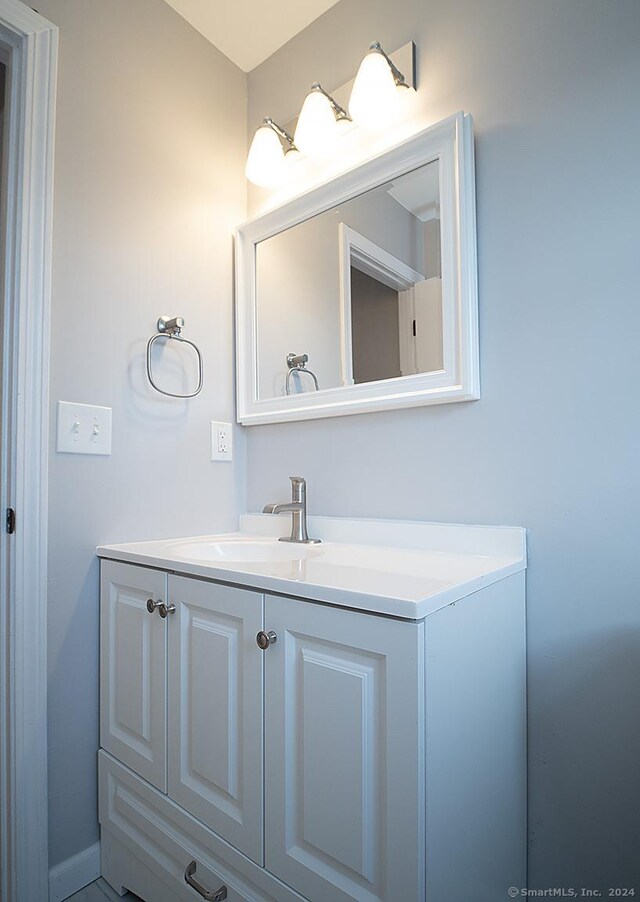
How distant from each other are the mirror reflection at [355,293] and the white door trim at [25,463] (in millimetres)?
651

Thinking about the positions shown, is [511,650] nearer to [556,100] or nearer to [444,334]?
[444,334]

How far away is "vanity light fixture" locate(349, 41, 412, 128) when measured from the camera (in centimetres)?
125

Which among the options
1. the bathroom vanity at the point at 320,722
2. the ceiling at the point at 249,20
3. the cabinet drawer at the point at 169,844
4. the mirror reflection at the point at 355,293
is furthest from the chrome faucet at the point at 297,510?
the ceiling at the point at 249,20

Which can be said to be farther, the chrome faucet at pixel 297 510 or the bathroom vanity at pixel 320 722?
the chrome faucet at pixel 297 510

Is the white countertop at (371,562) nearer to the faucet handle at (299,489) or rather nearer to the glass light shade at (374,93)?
the faucet handle at (299,489)

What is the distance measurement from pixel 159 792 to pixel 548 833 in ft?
2.62

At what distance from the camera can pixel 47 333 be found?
119 cm

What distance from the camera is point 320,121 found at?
141 centimetres

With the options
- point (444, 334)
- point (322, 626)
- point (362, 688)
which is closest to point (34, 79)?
point (444, 334)

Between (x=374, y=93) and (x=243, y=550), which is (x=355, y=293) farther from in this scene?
(x=243, y=550)

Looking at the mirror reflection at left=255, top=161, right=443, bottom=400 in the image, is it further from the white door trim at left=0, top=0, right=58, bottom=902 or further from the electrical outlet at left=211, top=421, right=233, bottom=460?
the white door trim at left=0, top=0, right=58, bottom=902

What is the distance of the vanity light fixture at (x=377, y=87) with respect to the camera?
Result: 1.25m

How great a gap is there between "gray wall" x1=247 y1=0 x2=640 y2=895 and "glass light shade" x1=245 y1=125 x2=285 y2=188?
503mm

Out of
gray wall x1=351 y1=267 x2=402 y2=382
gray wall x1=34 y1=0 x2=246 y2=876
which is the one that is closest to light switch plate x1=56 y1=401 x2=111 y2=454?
gray wall x1=34 y1=0 x2=246 y2=876
